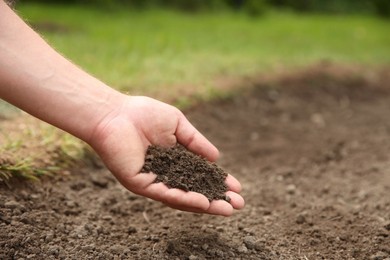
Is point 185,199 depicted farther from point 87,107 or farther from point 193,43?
point 193,43

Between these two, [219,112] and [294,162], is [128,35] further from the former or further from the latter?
[294,162]

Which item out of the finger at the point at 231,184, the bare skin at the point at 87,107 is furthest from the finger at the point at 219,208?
the finger at the point at 231,184

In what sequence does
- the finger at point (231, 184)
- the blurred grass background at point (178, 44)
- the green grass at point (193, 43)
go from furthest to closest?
the green grass at point (193, 43) < the blurred grass background at point (178, 44) < the finger at point (231, 184)

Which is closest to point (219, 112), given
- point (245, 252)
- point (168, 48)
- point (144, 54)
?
point (144, 54)

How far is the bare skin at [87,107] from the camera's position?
6.74 feet

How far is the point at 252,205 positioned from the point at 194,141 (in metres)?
0.71

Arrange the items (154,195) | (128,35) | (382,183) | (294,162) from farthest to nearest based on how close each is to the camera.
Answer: (128,35) < (294,162) < (382,183) < (154,195)

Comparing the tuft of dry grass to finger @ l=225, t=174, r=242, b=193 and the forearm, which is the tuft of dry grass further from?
finger @ l=225, t=174, r=242, b=193

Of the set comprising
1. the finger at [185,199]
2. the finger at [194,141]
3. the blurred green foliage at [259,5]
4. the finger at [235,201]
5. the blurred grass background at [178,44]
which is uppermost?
the blurred green foliage at [259,5]

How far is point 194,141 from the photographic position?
2.35m

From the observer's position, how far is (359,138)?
4332 mm

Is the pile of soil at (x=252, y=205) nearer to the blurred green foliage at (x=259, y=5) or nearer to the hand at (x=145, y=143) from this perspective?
the hand at (x=145, y=143)

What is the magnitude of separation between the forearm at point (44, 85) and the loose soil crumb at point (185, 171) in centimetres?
27

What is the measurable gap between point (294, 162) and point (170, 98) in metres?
1.10
